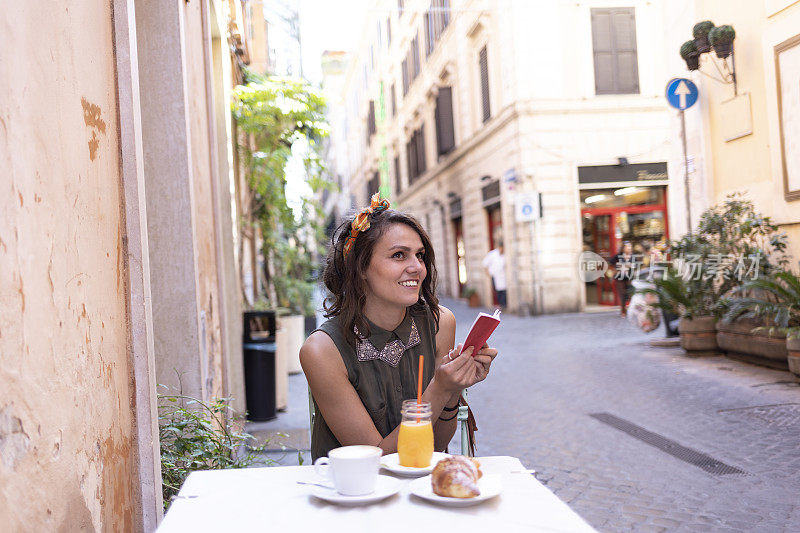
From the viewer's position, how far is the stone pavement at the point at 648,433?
391 cm

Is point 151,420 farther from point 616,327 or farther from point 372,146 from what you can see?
point 372,146

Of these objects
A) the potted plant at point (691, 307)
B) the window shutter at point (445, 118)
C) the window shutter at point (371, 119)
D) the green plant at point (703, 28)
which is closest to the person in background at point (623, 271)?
the potted plant at point (691, 307)

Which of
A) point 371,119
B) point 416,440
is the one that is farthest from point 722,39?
point 371,119

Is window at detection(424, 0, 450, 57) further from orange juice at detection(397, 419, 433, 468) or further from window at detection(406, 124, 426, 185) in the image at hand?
orange juice at detection(397, 419, 433, 468)

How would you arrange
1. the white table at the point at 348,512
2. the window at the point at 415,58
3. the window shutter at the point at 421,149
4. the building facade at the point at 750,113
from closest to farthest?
the white table at the point at 348,512, the building facade at the point at 750,113, the window at the point at 415,58, the window shutter at the point at 421,149

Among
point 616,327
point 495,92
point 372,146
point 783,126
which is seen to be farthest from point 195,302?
point 372,146

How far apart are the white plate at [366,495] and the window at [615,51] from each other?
51.7ft

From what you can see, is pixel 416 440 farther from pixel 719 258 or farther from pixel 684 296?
pixel 684 296

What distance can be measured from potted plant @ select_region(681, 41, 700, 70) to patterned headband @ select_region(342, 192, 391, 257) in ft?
27.3

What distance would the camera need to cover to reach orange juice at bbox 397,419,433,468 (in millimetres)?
1884

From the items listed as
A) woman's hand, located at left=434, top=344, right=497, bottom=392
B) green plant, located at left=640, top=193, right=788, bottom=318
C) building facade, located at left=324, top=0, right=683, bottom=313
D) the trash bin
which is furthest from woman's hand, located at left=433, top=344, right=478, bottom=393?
building facade, located at left=324, top=0, right=683, bottom=313

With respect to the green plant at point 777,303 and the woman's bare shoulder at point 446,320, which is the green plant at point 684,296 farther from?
the woman's bare shoulder at point 446,320

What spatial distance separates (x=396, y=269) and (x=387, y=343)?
26cm

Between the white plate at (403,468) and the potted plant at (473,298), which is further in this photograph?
the potted plant at (473,298)
